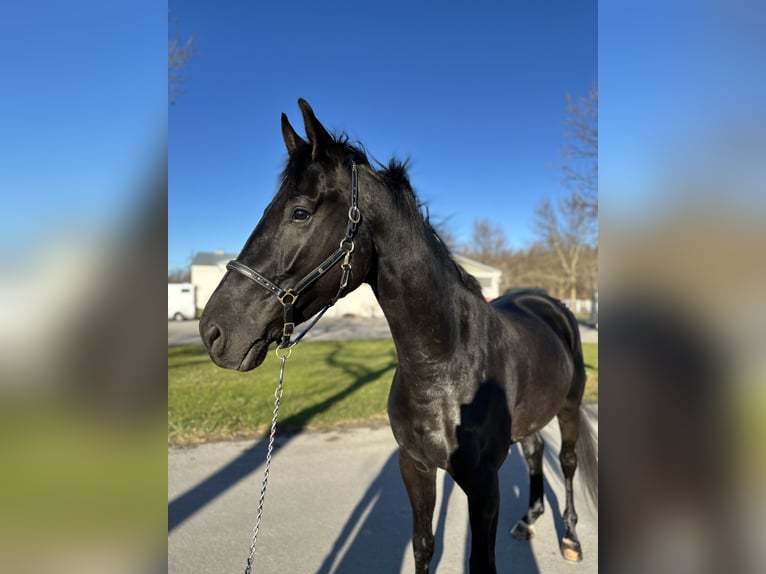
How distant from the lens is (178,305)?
93.1 ft

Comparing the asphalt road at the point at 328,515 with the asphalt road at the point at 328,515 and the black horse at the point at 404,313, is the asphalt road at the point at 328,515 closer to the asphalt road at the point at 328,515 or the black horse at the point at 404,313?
the asphalt road at the point at 328,515

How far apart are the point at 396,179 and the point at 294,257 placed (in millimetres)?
661

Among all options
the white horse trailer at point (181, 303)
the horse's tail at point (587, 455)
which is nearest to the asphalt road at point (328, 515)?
the horse's tail at point (587, 455)

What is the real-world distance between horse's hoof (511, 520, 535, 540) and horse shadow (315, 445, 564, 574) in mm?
50

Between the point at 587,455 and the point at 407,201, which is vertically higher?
the point at 407,201

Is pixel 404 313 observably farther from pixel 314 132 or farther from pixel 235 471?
pixel 235 471

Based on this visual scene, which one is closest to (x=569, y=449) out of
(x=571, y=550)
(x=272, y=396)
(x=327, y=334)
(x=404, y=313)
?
(x=571, y=550)

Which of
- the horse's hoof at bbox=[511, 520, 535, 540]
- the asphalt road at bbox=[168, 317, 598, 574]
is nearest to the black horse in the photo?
the asphalt road at bbox=[168, 317, 598, 574]

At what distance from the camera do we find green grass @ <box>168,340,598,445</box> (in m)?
5.92

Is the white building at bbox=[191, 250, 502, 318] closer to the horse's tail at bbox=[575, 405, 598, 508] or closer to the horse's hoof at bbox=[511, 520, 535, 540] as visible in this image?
the horse's tail at bbox=[575, 405, 598, 508]

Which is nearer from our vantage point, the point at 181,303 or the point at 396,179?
the point at 396,179

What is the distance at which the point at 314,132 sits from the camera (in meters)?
1.75
